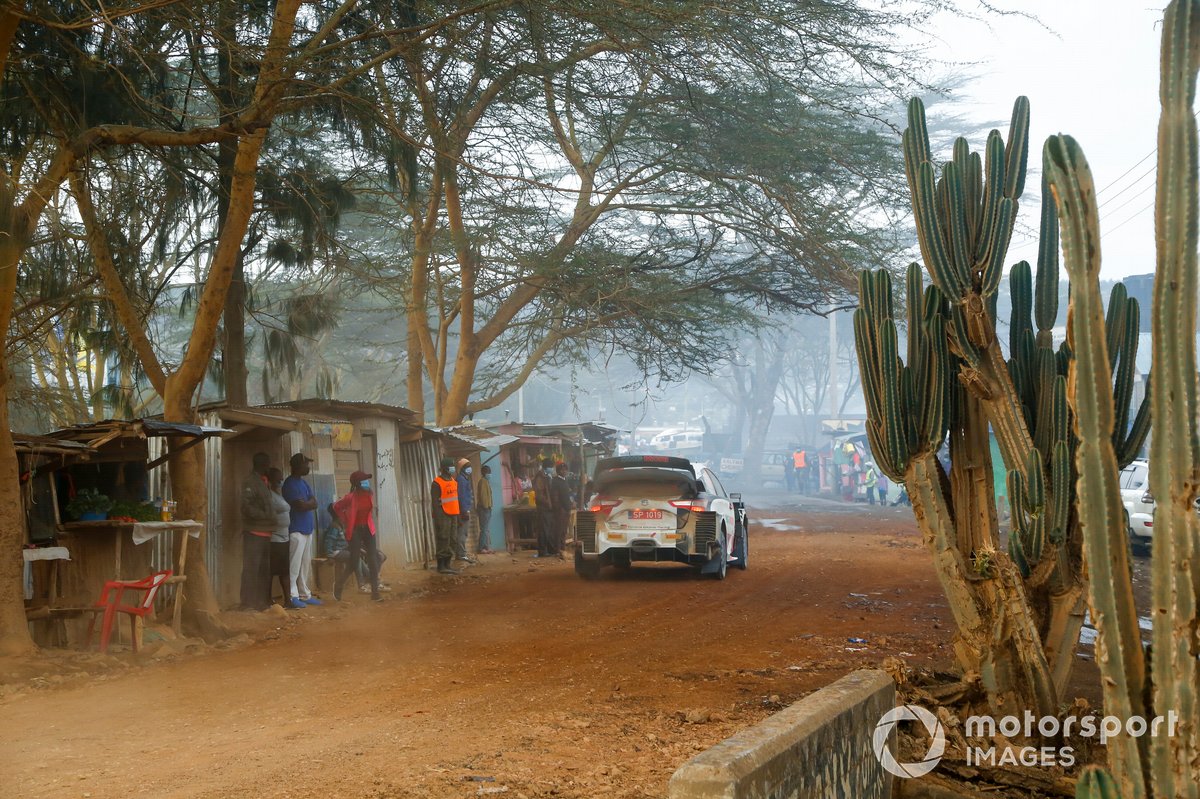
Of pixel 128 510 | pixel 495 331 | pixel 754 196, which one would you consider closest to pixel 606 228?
pixel 495 331

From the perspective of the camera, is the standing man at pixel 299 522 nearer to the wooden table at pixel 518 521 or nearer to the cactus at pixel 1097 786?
the wooden table at pixel 518 521

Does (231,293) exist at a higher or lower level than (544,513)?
higher

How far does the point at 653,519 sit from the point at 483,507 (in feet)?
25.8

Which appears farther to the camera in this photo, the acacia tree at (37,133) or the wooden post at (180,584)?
the wooden post at (180,584)

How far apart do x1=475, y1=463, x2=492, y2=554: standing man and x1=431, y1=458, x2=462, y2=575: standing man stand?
3685 mm

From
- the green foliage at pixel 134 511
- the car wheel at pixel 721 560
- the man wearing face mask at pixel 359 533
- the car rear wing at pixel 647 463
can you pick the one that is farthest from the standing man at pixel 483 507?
the green foliage at pixel 134 511

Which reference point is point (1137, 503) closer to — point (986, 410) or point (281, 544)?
point (986, 410)

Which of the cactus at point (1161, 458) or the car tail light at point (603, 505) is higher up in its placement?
the cactus at point (1161, 458)

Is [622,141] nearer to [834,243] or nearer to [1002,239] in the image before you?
[834,243]

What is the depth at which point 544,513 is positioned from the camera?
23281mm

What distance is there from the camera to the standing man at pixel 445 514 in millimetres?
19203

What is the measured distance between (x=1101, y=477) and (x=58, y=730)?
7.08 m

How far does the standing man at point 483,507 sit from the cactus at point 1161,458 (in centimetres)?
2011

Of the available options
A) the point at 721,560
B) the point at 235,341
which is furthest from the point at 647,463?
the point at 235,341
